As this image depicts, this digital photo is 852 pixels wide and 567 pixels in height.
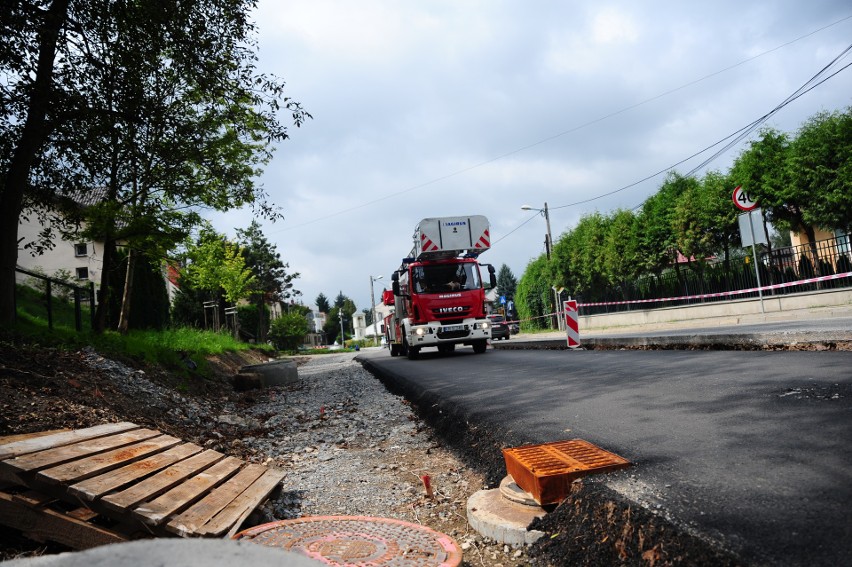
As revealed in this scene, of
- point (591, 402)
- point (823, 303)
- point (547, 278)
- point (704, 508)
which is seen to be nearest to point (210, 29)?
point (591, 402)

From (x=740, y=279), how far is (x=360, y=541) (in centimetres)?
2109

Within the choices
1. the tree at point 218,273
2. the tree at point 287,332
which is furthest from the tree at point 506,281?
the tree at point 218,273

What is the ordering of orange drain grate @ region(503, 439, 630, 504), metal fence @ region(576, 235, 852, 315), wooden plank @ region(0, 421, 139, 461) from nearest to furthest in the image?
orange drain grate @ region(503, 439, 630, 504) < wooden plank @ region(0, 421, 139, 461) < metal fence @ region(576, 235, 852, 315)

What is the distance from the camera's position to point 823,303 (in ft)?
53.8

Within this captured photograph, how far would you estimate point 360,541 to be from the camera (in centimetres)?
295

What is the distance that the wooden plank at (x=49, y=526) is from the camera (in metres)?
2.69

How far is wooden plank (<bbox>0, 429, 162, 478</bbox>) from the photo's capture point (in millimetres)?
2888

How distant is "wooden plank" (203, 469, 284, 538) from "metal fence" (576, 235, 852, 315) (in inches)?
605

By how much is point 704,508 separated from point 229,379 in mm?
13345

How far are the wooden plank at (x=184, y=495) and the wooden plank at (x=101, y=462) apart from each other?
40 cm

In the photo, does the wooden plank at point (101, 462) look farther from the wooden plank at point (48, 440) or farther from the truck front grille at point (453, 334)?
the truck front grille at point (453, 334)

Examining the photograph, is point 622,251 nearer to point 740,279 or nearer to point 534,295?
point 740,279

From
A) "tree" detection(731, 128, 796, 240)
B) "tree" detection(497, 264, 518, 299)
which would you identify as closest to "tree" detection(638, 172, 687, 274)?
"tree" detection(731, 128, 796, 240)

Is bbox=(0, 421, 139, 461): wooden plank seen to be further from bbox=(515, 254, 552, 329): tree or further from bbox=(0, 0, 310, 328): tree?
bbox=(515, 254, 552, 329): tree
